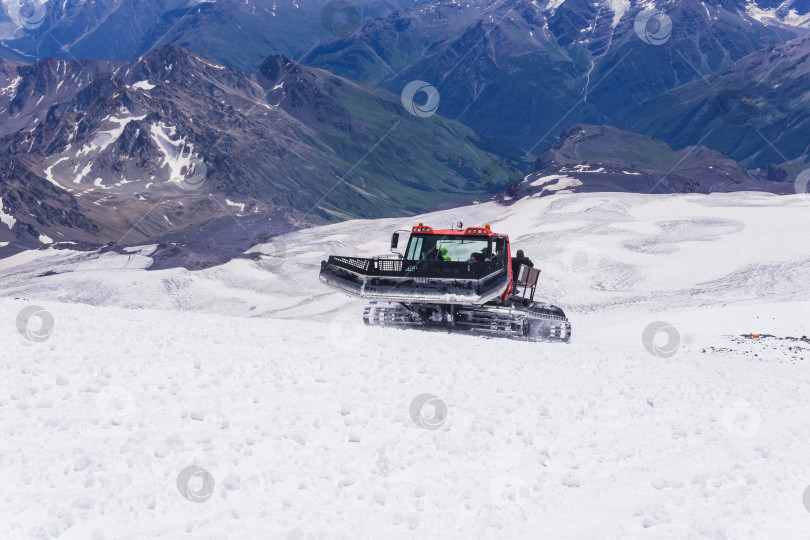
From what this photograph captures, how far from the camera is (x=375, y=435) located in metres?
9.88

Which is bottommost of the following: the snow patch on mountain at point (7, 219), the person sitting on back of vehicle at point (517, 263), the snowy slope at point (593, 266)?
the person sitting on back of vehicle at point (517, 263)

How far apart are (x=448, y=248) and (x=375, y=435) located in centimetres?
1249

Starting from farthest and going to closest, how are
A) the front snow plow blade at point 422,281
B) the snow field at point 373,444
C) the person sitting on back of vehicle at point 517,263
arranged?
the person sitting on back of vehicle at point 517,263, the front snow plow blade at point 422,281, the snow field at point 373,444

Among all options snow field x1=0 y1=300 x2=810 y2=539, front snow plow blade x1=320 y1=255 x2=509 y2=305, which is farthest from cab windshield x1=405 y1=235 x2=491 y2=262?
snow field x1=0 y1=300 x2=810 y2=539

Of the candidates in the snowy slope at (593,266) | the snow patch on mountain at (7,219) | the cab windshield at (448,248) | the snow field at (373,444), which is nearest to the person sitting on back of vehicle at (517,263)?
the cab windshield at (448,248)

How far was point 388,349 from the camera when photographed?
1465 cm

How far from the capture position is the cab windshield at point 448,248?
21656mm

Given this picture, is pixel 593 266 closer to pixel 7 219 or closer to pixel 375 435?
pixel 375 435

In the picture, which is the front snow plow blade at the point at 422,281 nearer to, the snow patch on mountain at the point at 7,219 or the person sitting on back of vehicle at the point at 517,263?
the person sitting on back of vehicle at the point at 517,263

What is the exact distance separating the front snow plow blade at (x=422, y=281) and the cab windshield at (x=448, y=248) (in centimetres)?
110

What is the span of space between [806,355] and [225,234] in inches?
5088

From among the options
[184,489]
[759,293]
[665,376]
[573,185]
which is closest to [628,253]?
[759,293]

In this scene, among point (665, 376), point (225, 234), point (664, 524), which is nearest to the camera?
point (664, 524)

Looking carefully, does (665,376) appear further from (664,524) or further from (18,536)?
(18,536)
